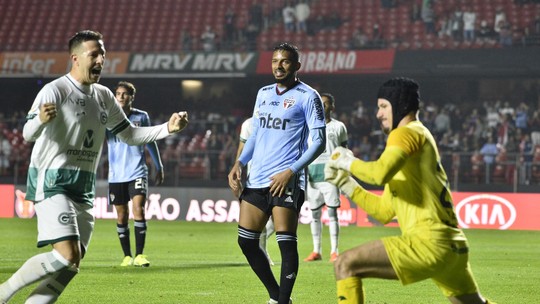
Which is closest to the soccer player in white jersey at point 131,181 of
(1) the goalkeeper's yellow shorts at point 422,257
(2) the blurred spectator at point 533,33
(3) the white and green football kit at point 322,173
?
(3) the white and green football kit at point 322,173

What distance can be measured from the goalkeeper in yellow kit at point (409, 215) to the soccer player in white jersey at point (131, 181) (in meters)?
7.01

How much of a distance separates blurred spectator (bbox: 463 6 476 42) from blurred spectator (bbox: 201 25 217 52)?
343 inches

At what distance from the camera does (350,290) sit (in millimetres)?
5961

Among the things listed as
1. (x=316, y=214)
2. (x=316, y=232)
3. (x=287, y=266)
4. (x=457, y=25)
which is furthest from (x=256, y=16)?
(x=287, y=266)

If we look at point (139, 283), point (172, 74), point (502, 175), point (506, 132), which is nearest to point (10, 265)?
point (139, 283)

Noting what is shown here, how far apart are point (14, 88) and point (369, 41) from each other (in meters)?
13.5

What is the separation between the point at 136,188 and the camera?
1282 centimetres

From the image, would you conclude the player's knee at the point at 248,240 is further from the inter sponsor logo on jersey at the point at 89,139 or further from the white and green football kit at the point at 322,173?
the white and green football kit at the point at 322,173

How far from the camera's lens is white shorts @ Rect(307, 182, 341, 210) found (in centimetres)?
1437

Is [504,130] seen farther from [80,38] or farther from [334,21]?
[80,38]

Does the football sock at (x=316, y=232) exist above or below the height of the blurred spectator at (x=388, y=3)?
below

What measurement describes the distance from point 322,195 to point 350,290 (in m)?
8.79

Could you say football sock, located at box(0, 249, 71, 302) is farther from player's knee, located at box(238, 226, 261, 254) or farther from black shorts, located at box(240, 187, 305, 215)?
black shorts, located at box(240, 187, 305, 215)

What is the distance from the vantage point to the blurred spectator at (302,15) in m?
35.6
